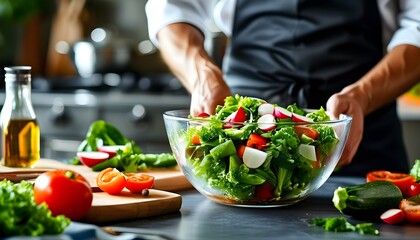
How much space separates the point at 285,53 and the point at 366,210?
0.85 m

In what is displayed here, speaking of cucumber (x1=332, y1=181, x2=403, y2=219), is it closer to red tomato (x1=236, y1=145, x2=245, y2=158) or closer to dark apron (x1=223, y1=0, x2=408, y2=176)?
red tomato (x1=236, y1=145, x2=245, y2=158)

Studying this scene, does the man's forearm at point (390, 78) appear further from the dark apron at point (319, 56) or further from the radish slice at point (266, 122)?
the radish slice at point (266, 122)

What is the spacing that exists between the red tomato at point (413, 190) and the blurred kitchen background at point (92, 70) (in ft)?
5.08

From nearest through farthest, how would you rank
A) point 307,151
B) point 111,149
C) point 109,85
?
point 307,151 < point 111,149 < point 109,85

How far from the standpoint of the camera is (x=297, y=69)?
2.09m

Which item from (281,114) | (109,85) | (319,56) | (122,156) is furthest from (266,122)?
(109,85)

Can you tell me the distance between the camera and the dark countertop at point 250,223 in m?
1.20

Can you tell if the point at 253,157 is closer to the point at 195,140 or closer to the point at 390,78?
the point at 195,140

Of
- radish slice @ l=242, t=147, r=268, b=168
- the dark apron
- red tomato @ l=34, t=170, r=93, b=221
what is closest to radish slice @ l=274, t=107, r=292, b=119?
radish slice @ l=242, t=147, r=268, b=168

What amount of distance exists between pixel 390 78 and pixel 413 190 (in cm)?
49

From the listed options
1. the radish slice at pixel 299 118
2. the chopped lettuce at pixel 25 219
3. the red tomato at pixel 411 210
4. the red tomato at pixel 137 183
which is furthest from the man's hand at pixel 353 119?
the chopped lettuce at pixel 25 219

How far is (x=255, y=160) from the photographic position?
4.33ft

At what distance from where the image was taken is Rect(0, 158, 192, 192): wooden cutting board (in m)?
1.55

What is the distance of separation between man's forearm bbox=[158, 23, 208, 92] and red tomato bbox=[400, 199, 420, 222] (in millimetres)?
684
